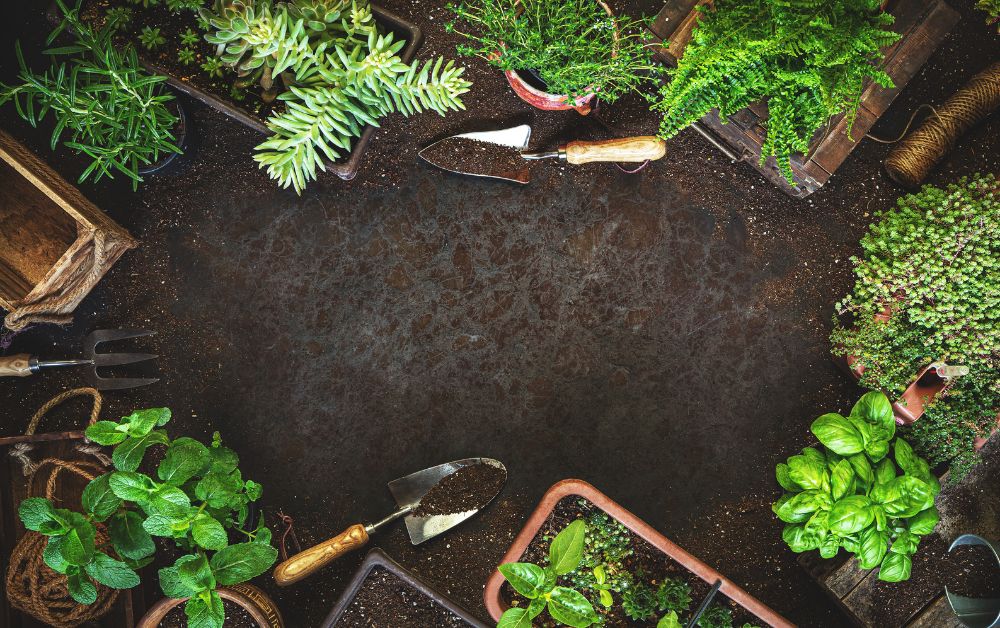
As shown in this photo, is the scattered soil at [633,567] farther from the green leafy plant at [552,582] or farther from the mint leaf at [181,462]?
the mint leaf at [181,462]

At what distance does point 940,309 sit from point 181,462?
7.39 feet

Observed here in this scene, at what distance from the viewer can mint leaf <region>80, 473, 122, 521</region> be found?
1.90m

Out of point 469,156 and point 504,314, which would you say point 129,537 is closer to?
point 504,314

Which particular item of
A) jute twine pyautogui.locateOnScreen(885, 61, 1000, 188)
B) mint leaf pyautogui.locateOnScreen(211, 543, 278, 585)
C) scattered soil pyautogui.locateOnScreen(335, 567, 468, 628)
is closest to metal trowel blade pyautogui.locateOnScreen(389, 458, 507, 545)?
scattered soil pyautogui.locateOnScreen(335, 567, 468, 628)

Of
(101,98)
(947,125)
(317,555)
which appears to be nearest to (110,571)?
(317,555)

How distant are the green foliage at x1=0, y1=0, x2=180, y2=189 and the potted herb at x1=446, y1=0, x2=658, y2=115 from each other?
95cm

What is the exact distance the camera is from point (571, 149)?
239 cm

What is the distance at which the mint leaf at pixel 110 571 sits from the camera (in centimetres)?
186

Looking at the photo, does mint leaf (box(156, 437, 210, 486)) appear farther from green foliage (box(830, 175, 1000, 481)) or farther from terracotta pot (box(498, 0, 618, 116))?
green foliage (box(830, 175, 1000, 481))

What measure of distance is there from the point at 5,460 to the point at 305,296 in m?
1.15

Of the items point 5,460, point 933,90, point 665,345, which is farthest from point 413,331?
point 933,90

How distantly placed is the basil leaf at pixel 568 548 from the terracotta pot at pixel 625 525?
0.23m

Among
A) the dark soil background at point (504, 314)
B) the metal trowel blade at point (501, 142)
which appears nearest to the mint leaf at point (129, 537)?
the dark soil background at point (504, 314)

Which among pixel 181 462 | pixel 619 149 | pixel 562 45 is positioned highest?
pixel 562 45
